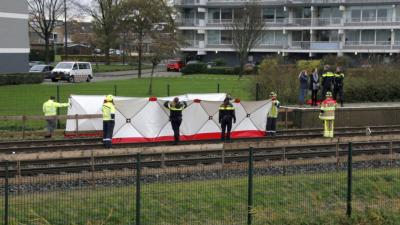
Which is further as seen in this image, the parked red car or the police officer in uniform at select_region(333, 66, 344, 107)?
the parked red car

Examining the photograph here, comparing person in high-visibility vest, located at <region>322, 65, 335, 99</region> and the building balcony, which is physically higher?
the building balcony

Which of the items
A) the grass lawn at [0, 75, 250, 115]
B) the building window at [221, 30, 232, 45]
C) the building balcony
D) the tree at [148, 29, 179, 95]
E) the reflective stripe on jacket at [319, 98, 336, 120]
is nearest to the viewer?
the reflective stripe on jacket at [319, 98, 336, 120]

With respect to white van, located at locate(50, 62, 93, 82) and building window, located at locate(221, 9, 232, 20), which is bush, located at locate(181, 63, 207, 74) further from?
white van, located at locate(50, 62, 93, 82)

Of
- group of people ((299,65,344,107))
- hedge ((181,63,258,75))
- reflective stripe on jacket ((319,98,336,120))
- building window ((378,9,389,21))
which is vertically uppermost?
building window ((378,9,389,21))

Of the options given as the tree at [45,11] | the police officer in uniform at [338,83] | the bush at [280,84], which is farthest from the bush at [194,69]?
the police officer in uniform at [338,83]

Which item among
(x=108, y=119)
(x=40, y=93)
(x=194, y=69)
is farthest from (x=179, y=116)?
(x=194, y=69)

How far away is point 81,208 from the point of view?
11883 mm

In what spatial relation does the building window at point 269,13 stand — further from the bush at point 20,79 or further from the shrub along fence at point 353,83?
the shrub along fence at point 353,83

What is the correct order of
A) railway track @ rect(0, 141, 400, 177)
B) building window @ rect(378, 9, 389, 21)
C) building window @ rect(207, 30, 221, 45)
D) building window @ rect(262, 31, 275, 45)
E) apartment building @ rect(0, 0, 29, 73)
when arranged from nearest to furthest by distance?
railway track @ rect(0, 141, 400, 177) → apartment building @ rect(0, 0, 29, 73) → building window @ rect(378, 9, 389, 21) → building window @ rect(262, 31, 275, 45) → building window @ rect(207, 30, 221, 45)

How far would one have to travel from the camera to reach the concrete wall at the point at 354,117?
27.2 meters

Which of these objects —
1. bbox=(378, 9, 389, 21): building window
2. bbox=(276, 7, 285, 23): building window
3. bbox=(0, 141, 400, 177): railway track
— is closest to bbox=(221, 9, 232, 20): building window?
bbox=(276, 7, 285, 23): building window

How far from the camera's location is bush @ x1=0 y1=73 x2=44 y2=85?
151 feet

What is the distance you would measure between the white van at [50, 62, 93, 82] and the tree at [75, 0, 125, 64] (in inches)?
170

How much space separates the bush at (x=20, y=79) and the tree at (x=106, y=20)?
31.1 ft
